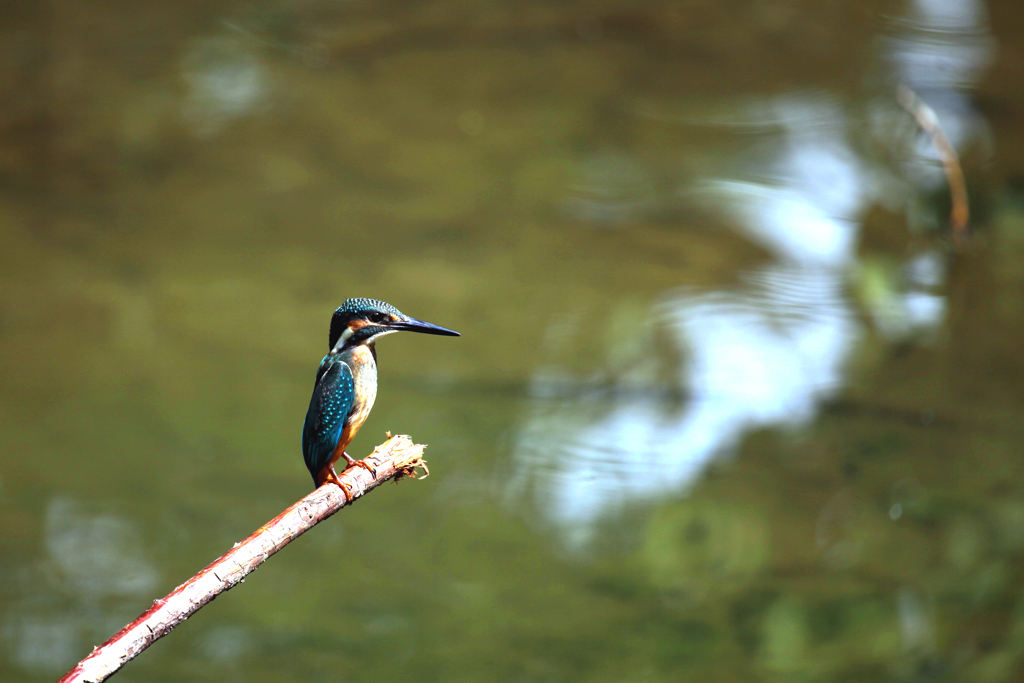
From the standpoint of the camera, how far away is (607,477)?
191 centimetres

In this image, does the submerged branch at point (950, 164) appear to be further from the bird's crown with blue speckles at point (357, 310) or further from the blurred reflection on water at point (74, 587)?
the blurred reflection on water at point (74, 587)

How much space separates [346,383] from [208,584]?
246 mm

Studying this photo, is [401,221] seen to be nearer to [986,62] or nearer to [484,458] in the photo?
[484,458]

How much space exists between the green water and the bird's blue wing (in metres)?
1.07

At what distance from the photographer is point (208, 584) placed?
0.62 meters

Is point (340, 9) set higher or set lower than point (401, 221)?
higher

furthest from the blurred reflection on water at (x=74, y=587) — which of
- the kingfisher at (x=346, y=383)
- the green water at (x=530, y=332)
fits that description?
the kingfisher at (x=346, y=383)

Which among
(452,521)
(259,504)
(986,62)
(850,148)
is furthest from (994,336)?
(259,504)

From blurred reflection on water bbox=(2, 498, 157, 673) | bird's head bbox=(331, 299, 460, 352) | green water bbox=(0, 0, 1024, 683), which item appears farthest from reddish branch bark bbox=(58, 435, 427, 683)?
blurred reflection on water bbox=(2, 498, 157, 673)

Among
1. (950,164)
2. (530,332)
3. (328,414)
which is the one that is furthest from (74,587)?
(950,164)

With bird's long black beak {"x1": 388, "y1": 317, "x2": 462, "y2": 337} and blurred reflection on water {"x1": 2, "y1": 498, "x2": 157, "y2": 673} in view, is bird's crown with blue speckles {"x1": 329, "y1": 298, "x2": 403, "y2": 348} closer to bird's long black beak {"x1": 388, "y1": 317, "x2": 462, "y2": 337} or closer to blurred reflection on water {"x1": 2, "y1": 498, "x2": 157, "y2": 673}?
bird's long black beak {"x1": 388, "y1": 317, "x2": 462, "y2": 337}

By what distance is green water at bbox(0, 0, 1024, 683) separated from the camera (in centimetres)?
181

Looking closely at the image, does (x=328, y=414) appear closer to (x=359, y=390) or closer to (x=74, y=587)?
(x=359, y=390)

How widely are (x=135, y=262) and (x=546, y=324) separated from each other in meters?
1.08
